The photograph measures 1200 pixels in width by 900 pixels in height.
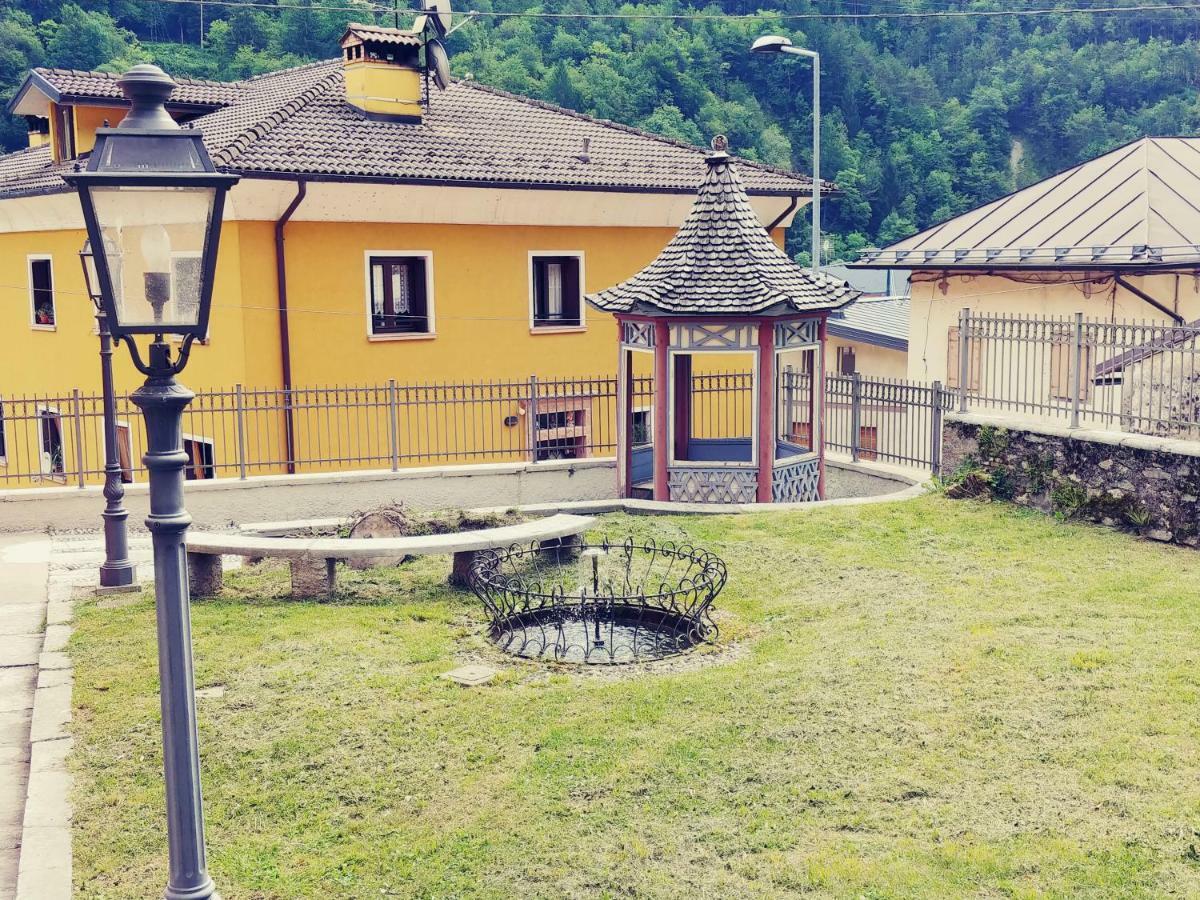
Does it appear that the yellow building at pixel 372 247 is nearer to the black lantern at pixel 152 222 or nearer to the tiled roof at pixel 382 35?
the tiled roof at pixel 382 35

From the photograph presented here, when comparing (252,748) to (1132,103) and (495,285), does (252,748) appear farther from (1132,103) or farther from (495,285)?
(1132,103)

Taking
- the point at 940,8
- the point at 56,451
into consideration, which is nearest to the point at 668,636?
the point at 56,451

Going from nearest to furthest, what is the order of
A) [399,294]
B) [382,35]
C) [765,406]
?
[765,406] < [399,294] < [382,35]

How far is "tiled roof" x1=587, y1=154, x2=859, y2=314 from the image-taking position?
13852 millimetres

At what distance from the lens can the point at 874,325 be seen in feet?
112

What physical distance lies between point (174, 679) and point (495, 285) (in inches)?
673

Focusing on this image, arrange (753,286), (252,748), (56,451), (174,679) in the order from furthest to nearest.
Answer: (56,451)
(753,286)
(252,748)
(174,679)

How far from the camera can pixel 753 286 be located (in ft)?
45.8

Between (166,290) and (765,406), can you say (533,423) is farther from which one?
(166,290)

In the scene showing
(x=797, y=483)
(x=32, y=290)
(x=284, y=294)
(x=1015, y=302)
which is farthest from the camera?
(x=32, y=290)

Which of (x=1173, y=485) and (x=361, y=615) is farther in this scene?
(x=1173, y=485)

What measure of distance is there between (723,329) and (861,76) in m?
63.1

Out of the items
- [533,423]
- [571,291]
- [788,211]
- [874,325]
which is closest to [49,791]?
[533,423]

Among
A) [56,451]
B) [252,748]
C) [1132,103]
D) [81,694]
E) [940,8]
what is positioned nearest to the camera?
[252,748]
